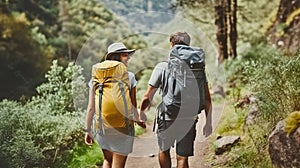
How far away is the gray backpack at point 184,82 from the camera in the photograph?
13.8 feet

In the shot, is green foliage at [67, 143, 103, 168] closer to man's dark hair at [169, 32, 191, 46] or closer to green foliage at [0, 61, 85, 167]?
green foliage at [0, 61, 85, 167]

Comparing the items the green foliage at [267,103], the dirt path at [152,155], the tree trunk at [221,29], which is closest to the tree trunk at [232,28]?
the tree trunk at [221,29]

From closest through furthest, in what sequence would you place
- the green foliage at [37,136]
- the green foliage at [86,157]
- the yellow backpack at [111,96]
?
1. the yellow backpack at [111,96]
2. the green foliage at [37,136]
3. the green foliage at [86,157]

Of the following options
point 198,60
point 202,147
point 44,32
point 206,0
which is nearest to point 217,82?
point 206,0

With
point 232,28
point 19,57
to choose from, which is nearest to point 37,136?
point 232,28

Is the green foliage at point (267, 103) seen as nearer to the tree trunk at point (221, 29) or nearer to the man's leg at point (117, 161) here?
the man's leg at point (117, 161)

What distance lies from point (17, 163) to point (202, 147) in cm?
259

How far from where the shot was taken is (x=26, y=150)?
19.4ft

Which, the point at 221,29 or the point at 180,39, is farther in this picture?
the point at 221,29

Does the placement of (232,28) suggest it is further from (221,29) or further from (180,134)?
(180,134)

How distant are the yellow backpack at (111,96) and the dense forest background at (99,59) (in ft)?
6.68

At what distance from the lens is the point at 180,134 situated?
→ 4355mm

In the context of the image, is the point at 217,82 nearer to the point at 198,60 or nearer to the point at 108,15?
the point at 198,60

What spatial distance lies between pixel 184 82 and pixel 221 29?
10.0 m
